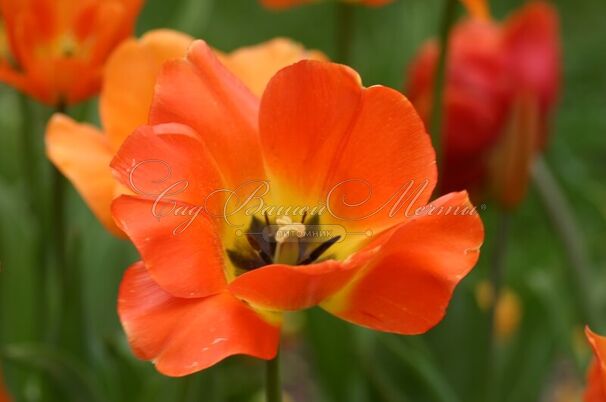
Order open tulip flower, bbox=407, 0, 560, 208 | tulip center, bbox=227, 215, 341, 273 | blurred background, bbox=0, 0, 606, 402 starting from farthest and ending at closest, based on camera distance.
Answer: open tulip flower, bbox=407, 0, 560, 208
blurred background, bbox=0, 0, 606, 402
tulip center, bbox=227, 215, 341, 273

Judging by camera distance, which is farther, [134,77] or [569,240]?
Answer: [569,240]

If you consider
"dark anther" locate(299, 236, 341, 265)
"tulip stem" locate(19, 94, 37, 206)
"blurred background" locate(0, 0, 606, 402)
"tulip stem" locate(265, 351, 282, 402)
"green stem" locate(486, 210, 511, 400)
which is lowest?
"blurred background" locate(0, 0, 606, 402)

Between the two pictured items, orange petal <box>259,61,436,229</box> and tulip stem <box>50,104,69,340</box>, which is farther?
tulip stem <box>50,104,69,340</box>

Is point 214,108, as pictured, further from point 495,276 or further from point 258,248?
point 495,276

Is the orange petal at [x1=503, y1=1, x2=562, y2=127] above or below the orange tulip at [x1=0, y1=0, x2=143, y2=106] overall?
below

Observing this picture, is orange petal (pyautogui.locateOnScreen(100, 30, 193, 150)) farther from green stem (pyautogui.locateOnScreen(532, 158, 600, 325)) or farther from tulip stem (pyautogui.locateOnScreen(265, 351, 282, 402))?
green stem (pyautogui.locateOnScreen(532, 158, 600, 325))

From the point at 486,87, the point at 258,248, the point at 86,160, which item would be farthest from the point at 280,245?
the point at 486,87

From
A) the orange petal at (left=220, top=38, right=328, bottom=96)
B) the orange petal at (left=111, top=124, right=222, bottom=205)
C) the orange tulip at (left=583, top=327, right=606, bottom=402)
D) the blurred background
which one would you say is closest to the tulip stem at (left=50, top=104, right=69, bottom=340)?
the blurred background
